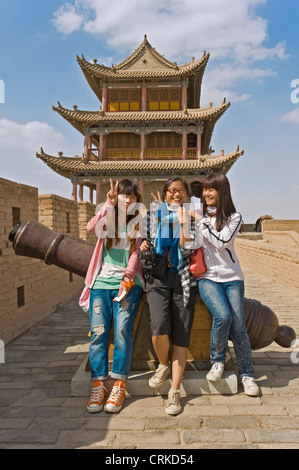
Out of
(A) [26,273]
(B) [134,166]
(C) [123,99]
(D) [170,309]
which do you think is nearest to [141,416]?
(D) [170,309]

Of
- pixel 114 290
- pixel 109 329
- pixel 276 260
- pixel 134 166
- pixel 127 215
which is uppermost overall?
pixel 134 166

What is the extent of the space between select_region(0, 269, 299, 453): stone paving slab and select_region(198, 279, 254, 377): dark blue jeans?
29 cm

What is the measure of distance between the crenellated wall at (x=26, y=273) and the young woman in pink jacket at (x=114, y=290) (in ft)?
5.58

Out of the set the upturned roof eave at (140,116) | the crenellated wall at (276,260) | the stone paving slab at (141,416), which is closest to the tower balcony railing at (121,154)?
the upturned roof eave at (140,116)

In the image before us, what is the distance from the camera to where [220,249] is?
2756 mm

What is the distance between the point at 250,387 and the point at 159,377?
703mm

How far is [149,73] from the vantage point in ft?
75.5

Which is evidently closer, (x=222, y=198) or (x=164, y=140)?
(x=222, y=198)

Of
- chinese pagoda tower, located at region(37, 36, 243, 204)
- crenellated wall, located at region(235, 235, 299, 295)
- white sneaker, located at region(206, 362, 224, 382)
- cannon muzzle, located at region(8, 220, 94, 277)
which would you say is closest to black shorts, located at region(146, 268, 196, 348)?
white sneaker, located at region(206, 362, 224, 382)

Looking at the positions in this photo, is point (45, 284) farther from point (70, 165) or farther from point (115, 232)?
point (70, 165)

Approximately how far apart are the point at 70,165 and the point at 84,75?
271 inches

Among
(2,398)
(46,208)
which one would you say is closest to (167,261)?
(2,398)

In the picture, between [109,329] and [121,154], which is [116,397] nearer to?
[109,329]

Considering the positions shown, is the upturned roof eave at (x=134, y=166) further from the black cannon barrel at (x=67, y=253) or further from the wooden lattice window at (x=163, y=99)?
the black cannon barrel at (x=67, y=253)
